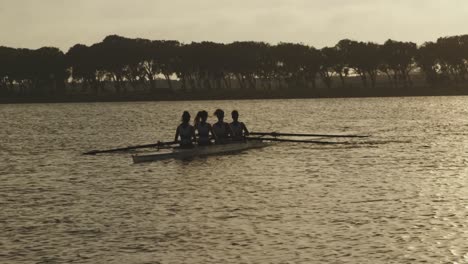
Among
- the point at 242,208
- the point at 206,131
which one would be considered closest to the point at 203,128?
the point at 206,131

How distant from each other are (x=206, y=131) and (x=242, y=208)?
15.7 metres

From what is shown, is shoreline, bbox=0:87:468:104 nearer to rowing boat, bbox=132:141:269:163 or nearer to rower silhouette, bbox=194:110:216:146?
rowing boat, bbox=132:141:269:163

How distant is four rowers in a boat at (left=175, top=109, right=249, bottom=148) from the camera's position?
130 feet

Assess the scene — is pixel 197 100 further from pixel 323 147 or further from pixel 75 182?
pixel 75 182

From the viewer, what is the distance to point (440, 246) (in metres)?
19.6

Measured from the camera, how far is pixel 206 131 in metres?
41.2

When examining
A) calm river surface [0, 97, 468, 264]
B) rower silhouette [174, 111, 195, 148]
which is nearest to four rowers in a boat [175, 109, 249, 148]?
rower silhouette [174, 111, 195, 148]


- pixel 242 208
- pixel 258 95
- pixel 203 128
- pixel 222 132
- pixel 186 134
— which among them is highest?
pixel 203 128

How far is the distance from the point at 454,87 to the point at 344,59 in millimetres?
26982

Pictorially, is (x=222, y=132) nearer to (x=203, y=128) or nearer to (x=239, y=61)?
(x=203, y=128)

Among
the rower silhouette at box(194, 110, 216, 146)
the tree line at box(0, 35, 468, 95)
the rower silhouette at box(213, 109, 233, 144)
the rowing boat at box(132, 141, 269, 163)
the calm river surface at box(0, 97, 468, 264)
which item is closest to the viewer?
the calm river surface at box(0, 97, 468, 264)

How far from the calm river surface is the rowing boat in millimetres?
473

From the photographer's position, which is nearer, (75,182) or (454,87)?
(75,182)

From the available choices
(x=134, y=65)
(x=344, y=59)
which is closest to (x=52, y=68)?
(x=134, y=65)
